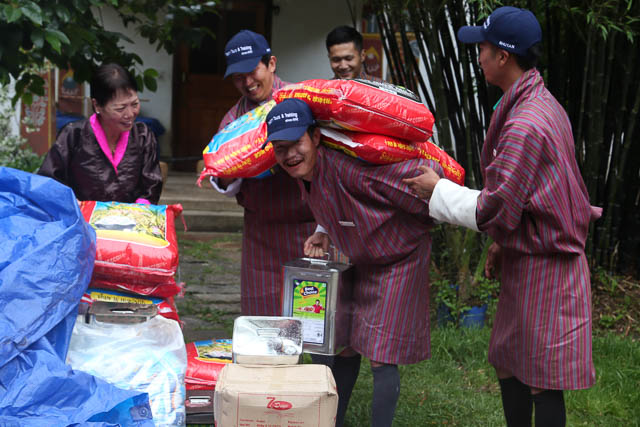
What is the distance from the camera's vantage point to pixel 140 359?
310cm

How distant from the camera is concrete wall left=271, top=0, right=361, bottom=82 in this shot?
28.7 ft

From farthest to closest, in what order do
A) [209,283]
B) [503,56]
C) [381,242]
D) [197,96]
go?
[197,96] < [209,283] < [381,242] < [503,56]

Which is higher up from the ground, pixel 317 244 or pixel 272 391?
pixel 317 244

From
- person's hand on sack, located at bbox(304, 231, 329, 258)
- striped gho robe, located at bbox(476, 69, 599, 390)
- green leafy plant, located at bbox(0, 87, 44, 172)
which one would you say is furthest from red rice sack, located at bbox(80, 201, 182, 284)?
green leafy plant, located at bbox(0, 87, 44, 172)

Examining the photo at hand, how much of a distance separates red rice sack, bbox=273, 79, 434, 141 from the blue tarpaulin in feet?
3.57

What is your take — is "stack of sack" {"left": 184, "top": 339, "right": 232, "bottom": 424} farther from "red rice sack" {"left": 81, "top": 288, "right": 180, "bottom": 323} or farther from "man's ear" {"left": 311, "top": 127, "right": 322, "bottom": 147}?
"man's ear" {"left": 311, "top": 127, "right": 322, "bottom": 147}

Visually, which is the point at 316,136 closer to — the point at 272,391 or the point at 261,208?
the point at 261,208

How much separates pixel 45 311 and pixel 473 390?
224 cm

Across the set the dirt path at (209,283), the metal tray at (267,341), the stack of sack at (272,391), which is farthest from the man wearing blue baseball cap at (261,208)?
the dirt path at (209,283)

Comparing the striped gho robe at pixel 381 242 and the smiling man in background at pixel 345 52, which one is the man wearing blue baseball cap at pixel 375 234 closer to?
the striped gho robe at pixel 381 242

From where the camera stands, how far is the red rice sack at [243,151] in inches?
116

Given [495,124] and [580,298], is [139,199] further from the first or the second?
[580,298]

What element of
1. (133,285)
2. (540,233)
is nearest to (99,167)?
(133,285)

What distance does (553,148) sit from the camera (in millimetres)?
2338
